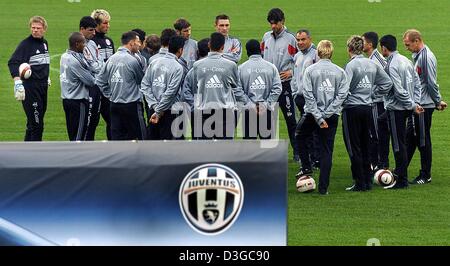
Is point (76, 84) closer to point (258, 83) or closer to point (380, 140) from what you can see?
point (258, 83)

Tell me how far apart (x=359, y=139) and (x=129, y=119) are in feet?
10.3

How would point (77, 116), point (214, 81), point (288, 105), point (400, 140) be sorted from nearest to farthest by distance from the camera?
point (214, 81) → point (400, 140) → point (77, 116) → point (288, 105)

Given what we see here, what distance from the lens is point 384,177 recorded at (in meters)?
16.0

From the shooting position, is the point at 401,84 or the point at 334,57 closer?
the point at 401,84

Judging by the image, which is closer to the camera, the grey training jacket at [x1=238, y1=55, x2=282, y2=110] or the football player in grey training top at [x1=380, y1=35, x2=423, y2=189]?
the football player in grey training top at [x1=380, y1=35, x2=423, y2=189]

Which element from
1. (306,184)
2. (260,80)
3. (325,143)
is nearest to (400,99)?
(325,143)

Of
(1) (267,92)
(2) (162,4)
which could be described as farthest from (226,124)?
(2) (162,4)

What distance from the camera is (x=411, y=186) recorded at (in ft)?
53.5

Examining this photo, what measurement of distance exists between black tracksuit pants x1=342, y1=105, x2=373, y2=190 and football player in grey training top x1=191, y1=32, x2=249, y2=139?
4.76 feet

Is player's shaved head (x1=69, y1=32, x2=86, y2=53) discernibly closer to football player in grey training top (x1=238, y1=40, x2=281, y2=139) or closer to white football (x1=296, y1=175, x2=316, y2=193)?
football player in grey training top (x1=238, y1=40, x2=281, y2=139)

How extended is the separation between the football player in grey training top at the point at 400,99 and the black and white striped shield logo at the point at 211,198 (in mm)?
5749

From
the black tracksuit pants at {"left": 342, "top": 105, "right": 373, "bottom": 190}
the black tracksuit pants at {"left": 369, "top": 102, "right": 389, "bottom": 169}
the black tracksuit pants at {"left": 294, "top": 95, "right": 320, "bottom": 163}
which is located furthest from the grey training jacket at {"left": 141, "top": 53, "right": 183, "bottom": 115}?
the black tracksuit pants at {"left": 369, "top": 102, "right": 389, "bottom": 169}

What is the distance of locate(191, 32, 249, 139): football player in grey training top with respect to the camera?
1561 centimetres

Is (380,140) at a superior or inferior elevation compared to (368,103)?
inferior
